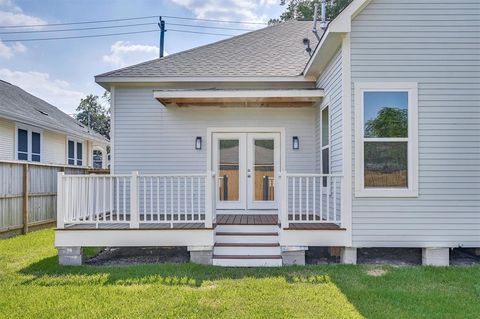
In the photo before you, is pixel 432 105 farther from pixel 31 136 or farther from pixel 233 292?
pixel 31 136

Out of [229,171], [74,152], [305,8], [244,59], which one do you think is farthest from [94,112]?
[229,171]

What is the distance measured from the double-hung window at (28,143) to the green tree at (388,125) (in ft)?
37.4

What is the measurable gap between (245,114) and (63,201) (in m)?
4.11

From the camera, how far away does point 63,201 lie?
20.0 feet

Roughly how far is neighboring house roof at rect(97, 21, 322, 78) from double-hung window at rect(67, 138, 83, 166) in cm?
953

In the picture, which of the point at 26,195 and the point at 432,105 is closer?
the point at 432,105

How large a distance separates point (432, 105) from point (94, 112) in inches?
1796

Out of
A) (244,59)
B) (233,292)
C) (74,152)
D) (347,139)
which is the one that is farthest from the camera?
(74,152)

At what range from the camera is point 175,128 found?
8211 millimetres

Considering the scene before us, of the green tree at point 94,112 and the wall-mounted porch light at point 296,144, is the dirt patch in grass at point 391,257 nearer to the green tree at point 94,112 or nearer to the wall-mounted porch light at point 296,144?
the wall-mounted porch light at point 296,144

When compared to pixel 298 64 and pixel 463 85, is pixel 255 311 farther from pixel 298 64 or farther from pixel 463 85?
pixel 298 64

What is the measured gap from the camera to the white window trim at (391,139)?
5777 mm

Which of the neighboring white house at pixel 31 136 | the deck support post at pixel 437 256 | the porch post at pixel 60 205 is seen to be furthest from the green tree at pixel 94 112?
the deck support post at pixel 437 256

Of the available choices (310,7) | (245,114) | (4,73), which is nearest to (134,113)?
(245,114)
